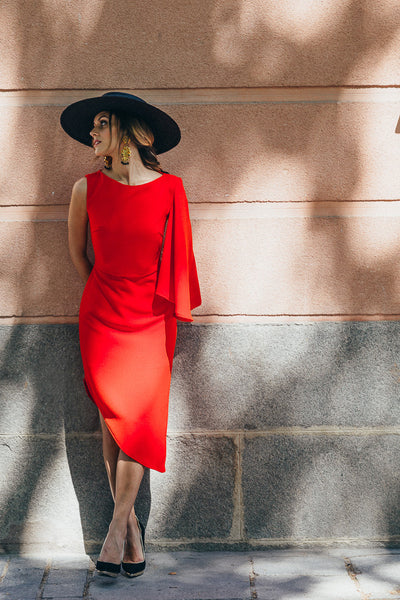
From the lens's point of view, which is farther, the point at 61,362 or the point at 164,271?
the point at 61,362

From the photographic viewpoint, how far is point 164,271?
10.6 feet

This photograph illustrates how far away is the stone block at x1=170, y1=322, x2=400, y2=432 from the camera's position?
141 inches

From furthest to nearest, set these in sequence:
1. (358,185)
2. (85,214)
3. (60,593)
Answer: (358,185) < (85,214) < (60,593)

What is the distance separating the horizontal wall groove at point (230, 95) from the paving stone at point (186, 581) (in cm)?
245

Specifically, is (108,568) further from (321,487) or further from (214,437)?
(321,487)

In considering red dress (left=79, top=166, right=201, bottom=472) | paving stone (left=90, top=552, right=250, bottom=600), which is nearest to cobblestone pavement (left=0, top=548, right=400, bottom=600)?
paving stone (left=90, top=552, right=250, bottom=600)

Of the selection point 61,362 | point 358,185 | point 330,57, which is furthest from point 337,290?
point 61,362

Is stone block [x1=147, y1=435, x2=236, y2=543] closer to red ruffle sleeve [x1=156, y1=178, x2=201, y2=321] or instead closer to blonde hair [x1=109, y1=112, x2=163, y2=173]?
red ruffle sleeve [x1=156, y1=178, x2=201, y2=321]

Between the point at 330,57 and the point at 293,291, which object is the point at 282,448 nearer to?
the point at 293,291

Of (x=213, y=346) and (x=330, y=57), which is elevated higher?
(x=330, y=57)

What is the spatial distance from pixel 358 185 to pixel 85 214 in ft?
4.83

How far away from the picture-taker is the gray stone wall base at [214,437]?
360cm

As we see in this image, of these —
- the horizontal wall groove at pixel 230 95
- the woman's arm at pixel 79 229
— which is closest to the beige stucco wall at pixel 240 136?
the horizontal wall groove at pixel 230 95

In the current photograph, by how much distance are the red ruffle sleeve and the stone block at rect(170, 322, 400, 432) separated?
39 cm
